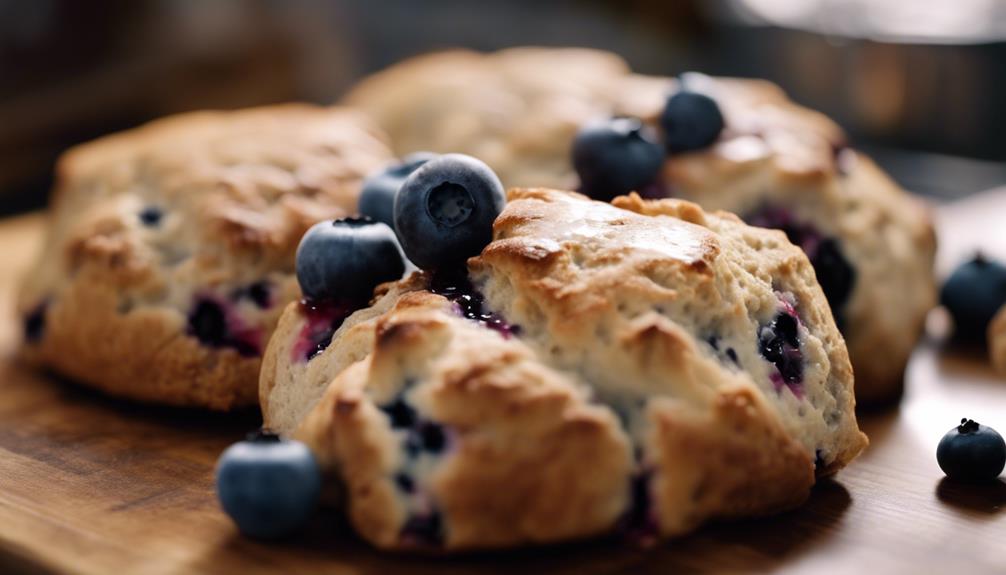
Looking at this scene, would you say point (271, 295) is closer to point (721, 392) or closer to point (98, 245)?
point (98, 245)

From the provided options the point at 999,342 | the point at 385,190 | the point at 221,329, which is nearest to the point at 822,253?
the point at 999,342

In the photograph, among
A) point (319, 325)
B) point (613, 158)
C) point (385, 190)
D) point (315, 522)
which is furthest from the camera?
point (613, 158)

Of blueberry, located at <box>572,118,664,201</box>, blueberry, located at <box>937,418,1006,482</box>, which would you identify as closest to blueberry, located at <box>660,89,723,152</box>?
blueberry, located at <box>572,118,664,201</box>

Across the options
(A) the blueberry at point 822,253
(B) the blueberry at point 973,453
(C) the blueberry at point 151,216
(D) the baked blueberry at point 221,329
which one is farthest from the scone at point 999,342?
(C) the blueberry at point 151,216

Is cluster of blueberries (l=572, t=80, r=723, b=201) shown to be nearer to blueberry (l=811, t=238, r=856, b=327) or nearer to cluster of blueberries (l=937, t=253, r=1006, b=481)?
blueberry (l=811, t=238, r=856, b=327)

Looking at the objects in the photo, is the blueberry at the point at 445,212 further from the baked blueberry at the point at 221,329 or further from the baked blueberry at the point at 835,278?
the baked blueberry at the point at 835,278

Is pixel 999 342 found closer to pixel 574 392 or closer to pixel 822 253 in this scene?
pixel 822 253

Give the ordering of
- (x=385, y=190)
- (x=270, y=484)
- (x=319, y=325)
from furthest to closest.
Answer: (x=385, y=190) → (x=319, y=325) → (x=270, y=484)
